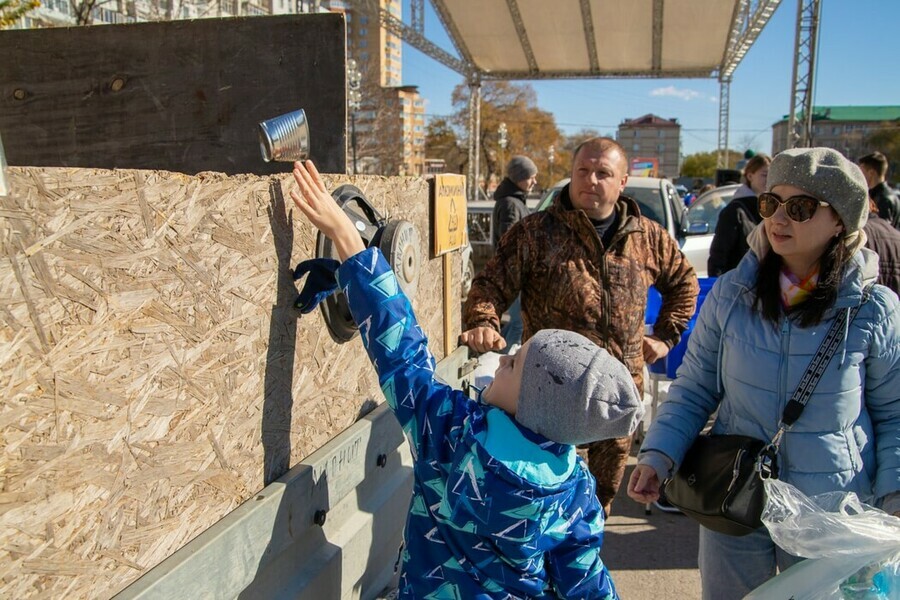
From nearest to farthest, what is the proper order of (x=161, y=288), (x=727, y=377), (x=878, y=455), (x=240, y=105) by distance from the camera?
1. (x=161, y=288)
2. (x=878, y=455)
3. (x=727, y=377)
4. (x=240, y=105)

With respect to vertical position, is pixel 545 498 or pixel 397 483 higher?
pixel 545 498

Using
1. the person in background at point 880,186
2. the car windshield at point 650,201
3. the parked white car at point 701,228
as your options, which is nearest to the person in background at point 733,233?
the parked white car at point 701,228

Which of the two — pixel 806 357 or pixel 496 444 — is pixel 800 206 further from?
pixel 496 444

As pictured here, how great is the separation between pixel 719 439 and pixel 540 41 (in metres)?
22.9

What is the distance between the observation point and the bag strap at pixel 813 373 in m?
2.09

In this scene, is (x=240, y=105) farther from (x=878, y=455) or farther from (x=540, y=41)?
(x=540, y=41)

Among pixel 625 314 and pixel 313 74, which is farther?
pixel 625 314

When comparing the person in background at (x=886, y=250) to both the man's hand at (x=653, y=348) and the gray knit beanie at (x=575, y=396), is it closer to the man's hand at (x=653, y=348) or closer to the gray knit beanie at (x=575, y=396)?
the man's hand at (x=653, y=348)

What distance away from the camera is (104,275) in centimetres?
127

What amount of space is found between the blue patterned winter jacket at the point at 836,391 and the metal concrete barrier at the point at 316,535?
954 millimetres

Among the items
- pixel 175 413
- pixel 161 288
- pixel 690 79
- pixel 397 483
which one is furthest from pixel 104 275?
pixel 690 79

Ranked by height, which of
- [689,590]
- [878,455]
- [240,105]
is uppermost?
[240,105]

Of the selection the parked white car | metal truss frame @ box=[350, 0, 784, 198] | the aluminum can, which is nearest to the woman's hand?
the aluminum can

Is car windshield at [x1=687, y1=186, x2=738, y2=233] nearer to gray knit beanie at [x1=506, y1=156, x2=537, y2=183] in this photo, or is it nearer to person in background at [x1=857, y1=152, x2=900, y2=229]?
person in background at [x1=857, y1=152, x2=900, y2=229]
